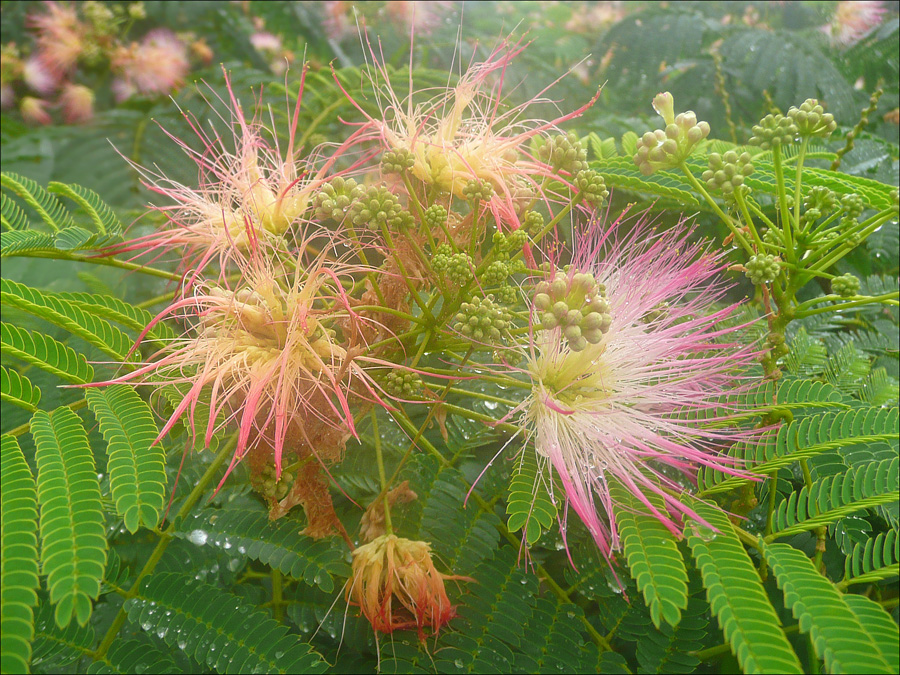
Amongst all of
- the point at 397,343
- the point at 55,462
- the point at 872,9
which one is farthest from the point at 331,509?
the point at 872,9

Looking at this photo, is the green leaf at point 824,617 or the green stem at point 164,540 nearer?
the green leaf at point 824,617

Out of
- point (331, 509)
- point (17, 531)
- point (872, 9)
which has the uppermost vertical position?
point (872, 9)

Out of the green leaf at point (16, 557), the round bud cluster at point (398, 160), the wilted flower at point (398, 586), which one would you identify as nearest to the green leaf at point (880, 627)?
the wilted flower at point (398, 586)

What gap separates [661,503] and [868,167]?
5.31 ft

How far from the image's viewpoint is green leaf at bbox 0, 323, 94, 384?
4.57 ft

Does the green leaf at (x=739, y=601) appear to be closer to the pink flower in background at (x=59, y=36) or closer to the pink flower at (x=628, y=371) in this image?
the pink flower at (x=628, y=371)

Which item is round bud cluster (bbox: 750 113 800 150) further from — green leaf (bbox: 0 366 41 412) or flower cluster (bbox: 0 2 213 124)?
flower cluster (bbox: 0 2 213 124)

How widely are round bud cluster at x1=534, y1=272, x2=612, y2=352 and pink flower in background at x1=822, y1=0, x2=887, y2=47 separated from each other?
2790 mm

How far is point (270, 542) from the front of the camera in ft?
4.68

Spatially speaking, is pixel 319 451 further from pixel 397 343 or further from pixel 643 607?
pixel 643 607

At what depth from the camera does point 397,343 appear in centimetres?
145

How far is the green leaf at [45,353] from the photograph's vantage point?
4.57 feet

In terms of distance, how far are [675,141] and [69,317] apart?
4.77 ft

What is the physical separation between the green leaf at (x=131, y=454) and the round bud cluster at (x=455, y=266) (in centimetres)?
67
